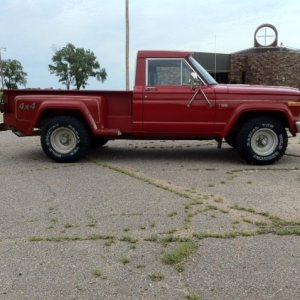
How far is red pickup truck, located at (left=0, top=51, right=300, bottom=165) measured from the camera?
8.27m

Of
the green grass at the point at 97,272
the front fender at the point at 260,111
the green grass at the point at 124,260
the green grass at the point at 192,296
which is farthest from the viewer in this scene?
the front fender at the point at 260,111

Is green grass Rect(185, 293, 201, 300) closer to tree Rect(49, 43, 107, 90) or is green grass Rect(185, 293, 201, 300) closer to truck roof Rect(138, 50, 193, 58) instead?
truck roof Rect(138, 50, 193, 58)

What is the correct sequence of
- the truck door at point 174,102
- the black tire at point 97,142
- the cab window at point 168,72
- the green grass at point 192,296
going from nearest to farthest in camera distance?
the green grass at point 192,296
the truck door at point 174,102
the cab window at point 168,72
the black tire at point 97,142

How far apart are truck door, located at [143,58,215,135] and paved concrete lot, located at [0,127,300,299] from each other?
2.43 ft

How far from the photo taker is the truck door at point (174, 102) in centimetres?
832

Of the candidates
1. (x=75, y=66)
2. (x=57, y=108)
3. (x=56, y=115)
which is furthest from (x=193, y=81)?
(x=75, y=66)

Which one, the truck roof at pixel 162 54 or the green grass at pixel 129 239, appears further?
the truck roof at pixel 162 54

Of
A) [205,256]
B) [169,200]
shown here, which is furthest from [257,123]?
[205,256]

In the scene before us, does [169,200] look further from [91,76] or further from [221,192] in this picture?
[91,76]

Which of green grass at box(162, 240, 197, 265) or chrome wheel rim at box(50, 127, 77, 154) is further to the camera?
chrome wheel rim at box(50, 127, 77, 154)

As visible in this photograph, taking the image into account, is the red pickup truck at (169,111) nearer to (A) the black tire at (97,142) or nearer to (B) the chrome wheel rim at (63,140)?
(B) the chrome wheel rim at (63,140)

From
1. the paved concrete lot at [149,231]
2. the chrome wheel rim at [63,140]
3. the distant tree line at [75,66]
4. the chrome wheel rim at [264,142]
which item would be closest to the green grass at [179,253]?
the paved concrete lot at [149,231]

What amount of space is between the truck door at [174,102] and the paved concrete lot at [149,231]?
0.74m

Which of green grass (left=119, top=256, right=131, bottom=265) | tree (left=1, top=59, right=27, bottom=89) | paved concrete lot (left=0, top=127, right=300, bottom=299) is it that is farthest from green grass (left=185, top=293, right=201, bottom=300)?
tree (left=1, top=59, right=27, bottom=89)
